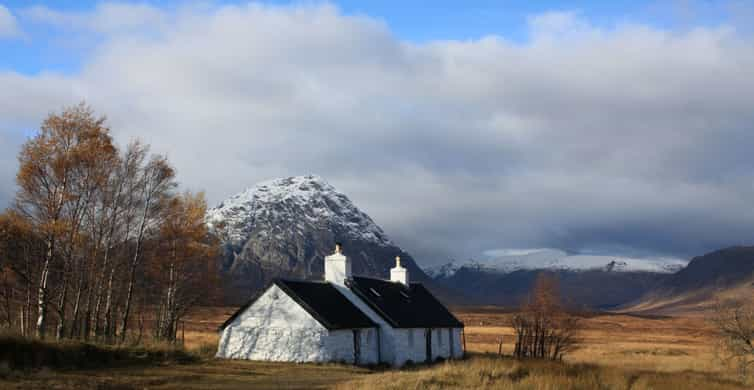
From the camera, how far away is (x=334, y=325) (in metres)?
39.5

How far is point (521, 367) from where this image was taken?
1361 inches

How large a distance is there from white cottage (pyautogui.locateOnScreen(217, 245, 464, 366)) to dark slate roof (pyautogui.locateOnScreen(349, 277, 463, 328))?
8cm

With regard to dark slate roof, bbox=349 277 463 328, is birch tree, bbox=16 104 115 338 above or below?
above

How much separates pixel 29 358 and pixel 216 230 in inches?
851

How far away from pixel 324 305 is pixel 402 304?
8.50 metres

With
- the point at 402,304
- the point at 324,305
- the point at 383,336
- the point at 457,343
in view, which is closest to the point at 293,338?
the point at 324,305

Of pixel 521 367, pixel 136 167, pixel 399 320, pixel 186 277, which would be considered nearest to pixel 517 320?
pixel 399 320

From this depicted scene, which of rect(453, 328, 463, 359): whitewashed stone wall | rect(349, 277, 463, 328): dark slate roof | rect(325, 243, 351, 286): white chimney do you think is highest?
rect(325, 243, 351, 286): white chimney

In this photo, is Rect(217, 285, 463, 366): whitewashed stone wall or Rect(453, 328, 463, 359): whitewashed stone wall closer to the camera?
Rect(217, 285, 463, 366): whitewashed stone wall

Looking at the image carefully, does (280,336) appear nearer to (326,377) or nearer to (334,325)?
(334,325)

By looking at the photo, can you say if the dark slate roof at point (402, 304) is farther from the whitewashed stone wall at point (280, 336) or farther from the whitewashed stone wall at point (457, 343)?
the whitewashed stone wall at point (280, 336)

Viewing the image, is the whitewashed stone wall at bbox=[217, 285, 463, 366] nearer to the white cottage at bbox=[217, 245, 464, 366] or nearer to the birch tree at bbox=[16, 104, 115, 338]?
the white cottage at bbox=[217, 245, 464, 366]

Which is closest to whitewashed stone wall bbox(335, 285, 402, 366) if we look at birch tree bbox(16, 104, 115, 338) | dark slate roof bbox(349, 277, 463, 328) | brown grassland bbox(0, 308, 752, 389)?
dark slate roof bbox(349, 277, 463, 328)

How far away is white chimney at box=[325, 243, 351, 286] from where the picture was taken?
152 ft
